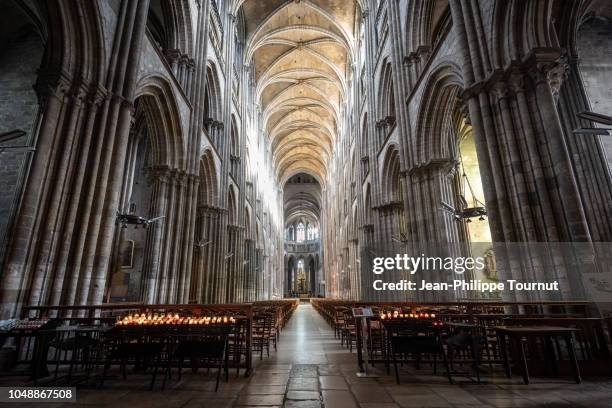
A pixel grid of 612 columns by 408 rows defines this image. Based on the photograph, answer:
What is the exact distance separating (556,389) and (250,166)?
25994 mm

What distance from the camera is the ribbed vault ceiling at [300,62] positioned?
989 inches

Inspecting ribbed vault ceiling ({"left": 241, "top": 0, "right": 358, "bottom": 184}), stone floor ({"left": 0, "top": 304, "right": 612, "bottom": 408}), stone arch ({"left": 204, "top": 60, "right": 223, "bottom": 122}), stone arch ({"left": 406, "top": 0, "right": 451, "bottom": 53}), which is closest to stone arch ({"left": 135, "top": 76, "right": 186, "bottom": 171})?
stone arch ({"left": 204, "top": 60, "right": 223, "bottom": 122})

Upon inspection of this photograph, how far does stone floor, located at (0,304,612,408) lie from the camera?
11.1 ft

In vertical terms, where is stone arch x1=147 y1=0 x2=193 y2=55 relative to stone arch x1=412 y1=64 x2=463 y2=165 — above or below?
above

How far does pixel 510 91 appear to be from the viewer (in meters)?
6.49

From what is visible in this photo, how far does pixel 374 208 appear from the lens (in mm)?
17578

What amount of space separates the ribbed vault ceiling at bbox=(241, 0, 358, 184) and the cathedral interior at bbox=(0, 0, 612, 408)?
27.9 ft

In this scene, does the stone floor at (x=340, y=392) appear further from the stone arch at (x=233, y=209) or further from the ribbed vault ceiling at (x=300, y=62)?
the ribbed vault ceiling at (x=300, y=62)

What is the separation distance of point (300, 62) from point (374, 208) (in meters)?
20.1

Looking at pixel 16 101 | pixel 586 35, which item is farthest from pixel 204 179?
pixel 586 35

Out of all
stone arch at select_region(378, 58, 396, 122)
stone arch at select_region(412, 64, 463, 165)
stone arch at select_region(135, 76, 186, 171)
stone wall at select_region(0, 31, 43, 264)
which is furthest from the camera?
stone arch at select_region(378, 58, 396, 122)

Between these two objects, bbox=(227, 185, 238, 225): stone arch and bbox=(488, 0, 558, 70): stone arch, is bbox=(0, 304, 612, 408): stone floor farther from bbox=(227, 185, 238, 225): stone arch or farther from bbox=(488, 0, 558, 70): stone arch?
bbox=(227, 185, 238, 225): stone arch

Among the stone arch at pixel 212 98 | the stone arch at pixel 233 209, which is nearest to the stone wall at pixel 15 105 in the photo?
the stone arch at pixel 212 98

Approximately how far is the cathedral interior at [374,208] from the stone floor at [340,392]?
4cm
